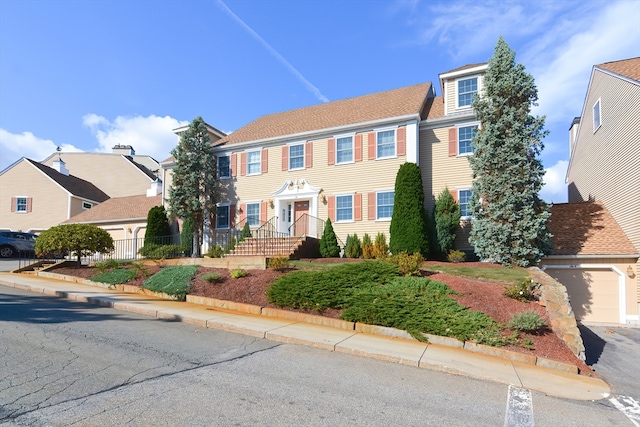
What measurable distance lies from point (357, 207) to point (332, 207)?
4.18 feet

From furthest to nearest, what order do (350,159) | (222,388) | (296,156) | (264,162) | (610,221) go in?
(264,162)
(296,156)
(350,159)
(610,221)
(222,388)

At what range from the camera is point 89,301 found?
10586 mm

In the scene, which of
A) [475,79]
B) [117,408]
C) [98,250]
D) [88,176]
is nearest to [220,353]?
[117,408]

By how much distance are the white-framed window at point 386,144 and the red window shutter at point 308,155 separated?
340 cm

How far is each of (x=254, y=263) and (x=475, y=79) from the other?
12723mm

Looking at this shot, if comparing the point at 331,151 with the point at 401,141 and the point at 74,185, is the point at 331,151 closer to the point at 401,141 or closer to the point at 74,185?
the point at 401,141

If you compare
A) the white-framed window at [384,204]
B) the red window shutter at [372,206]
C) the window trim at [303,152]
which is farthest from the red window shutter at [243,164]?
the white-framed window at [384,204]

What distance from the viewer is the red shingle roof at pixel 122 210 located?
24847 millimetres

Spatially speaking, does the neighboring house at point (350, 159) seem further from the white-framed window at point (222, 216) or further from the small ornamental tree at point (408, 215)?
the small ornamental tree at point (408, 215)

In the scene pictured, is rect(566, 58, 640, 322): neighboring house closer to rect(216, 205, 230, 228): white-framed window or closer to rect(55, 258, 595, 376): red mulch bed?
rect(55, 258, 595, 376): red mulch bed

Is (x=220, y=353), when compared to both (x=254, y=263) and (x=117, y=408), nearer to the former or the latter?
(x=117, y=408)

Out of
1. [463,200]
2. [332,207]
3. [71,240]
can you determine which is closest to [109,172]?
[71,240]

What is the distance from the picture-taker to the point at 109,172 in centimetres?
3575

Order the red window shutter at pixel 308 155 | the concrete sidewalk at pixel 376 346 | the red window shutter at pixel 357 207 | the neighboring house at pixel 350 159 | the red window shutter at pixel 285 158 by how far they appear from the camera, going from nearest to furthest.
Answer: the concrete sidewalk at pixel 376 346 < the neighboring house at pixel 350 159 < the red window shutter at pixel 357 207 < the red window shutter at pixel 308 155 < the red window shutter at pixel 285 158
